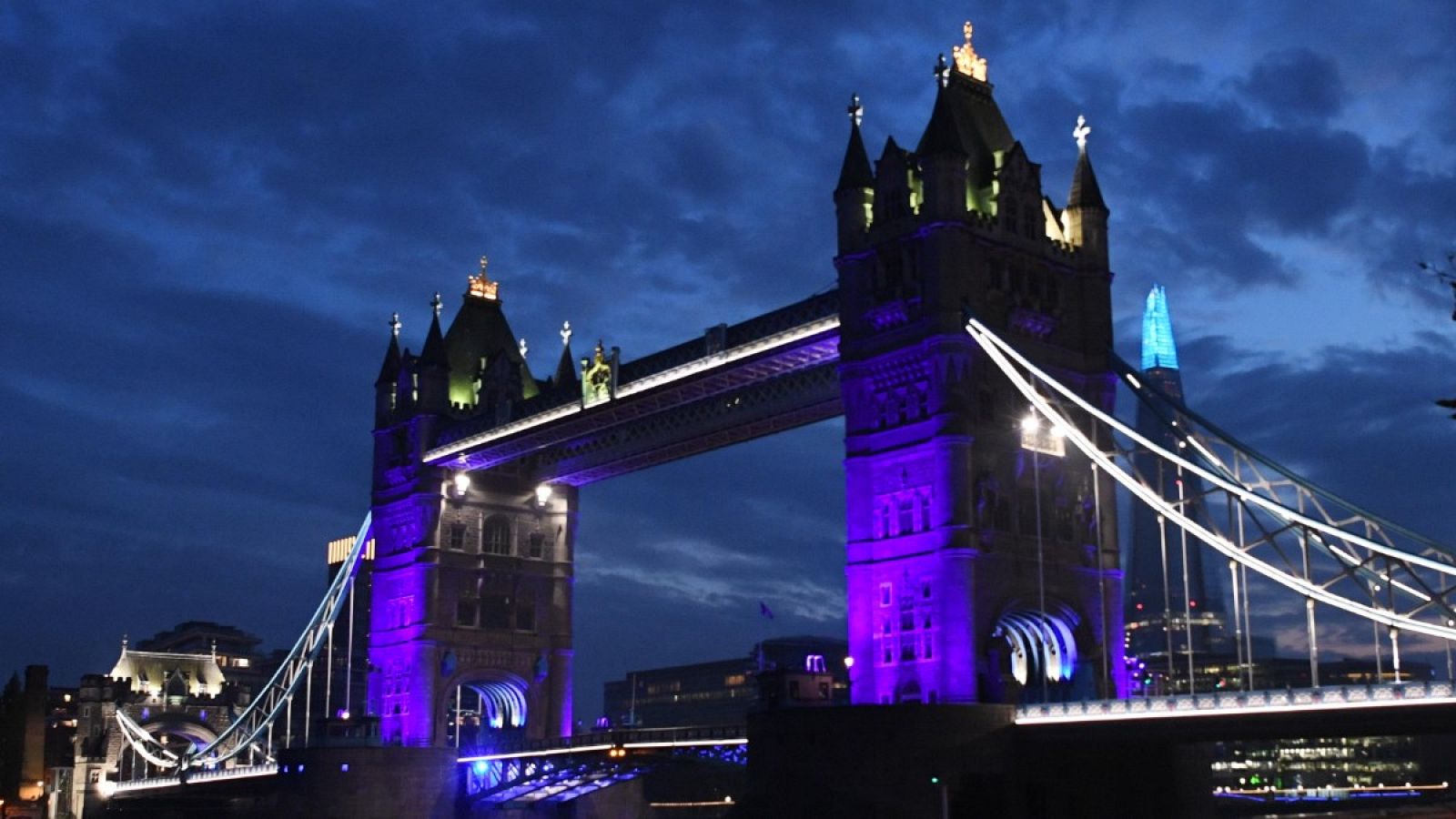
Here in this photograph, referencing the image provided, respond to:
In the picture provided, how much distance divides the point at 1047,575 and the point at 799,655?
97703 millimetres

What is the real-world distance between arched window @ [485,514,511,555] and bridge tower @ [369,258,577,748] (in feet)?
0.16

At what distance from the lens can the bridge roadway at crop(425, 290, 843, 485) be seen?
71.4m

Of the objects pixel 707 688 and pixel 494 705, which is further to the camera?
pixel 707 688

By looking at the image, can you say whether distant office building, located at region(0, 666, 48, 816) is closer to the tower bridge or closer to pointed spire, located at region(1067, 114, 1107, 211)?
the tower bridge

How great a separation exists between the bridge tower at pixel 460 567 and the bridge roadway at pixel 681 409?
1734 millimetres

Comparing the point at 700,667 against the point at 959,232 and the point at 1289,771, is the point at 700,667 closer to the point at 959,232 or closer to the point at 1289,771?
the point at 1289,771

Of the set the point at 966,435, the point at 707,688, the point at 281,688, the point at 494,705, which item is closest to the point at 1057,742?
the point at 966,435

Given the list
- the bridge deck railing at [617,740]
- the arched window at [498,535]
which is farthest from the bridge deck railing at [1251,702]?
the arched window at [498,535]

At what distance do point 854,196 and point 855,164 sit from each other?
1.55 meters

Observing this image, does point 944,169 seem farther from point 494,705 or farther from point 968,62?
point 494,705

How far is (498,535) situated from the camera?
311 feet

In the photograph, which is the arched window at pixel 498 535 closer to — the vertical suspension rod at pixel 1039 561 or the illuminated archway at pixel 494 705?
the illuminated archway at pixel 494 705

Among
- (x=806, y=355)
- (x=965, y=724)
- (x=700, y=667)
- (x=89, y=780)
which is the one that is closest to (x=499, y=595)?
(x=806, y=355)

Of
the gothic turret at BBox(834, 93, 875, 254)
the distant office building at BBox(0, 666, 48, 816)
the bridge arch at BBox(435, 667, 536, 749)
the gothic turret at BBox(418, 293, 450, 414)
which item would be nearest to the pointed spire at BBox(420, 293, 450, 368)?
the gothic turret at BBox(418, 293, 450, 414)
